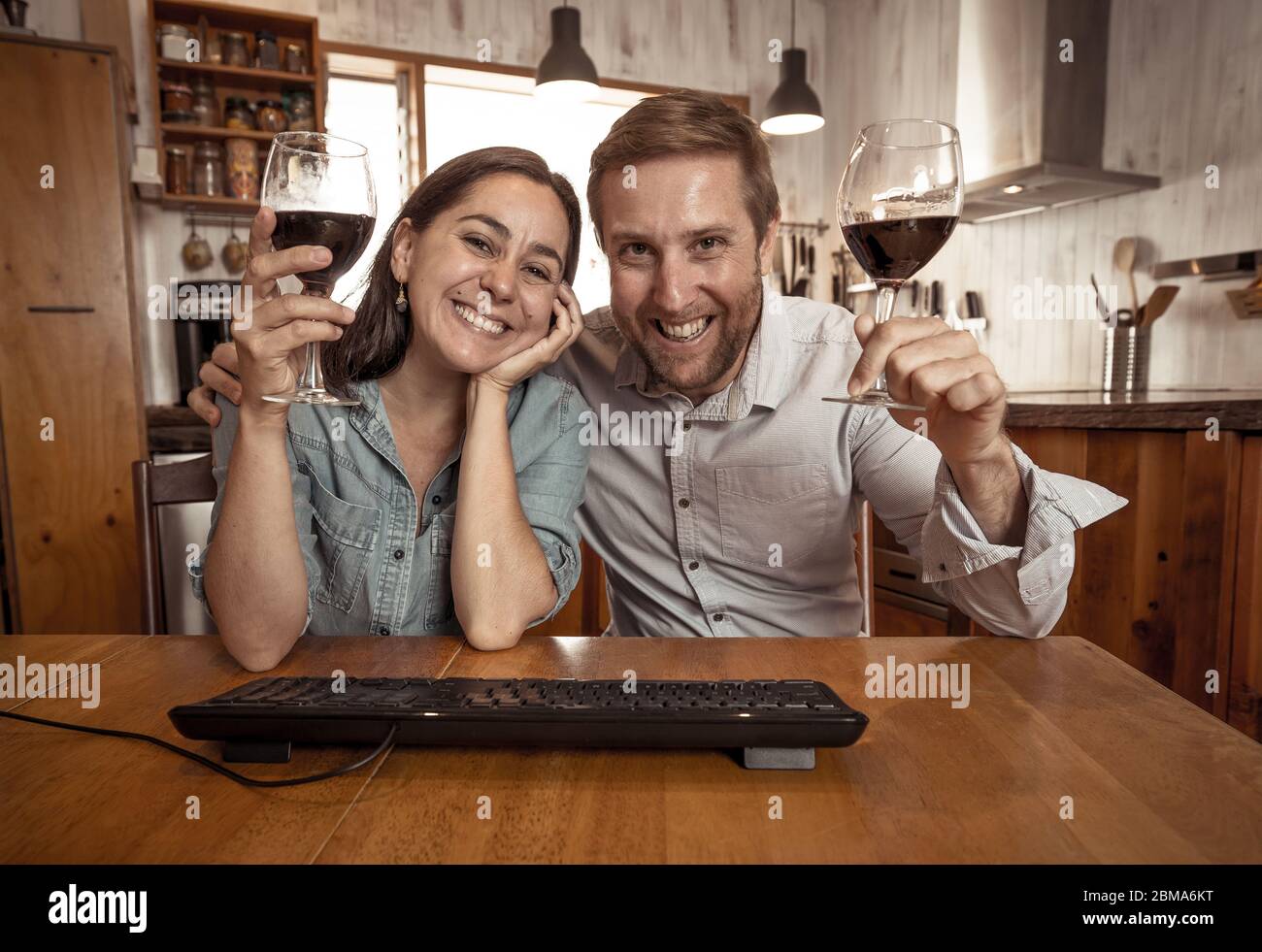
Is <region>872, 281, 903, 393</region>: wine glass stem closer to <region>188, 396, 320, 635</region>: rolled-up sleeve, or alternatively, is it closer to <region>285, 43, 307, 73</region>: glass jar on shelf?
<region>188, 396, 320, 635</region>: rolled-up sleeve

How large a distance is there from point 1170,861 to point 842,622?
2.90ft

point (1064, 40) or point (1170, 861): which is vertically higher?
point (1064, 40)

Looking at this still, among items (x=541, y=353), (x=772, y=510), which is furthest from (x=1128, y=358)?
(x=541, y=353)

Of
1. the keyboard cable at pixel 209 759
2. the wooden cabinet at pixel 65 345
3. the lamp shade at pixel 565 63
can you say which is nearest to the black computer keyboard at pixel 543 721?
the keyboard cable at pixel 209 759

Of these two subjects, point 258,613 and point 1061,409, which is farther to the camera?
point 1061,409

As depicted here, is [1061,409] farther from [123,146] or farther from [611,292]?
[123,146]

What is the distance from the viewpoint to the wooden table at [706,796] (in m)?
0.52

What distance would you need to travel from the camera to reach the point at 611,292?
1.37 m

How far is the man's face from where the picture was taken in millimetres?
1280

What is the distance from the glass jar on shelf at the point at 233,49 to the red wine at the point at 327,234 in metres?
2.97

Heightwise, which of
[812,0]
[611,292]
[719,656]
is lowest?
[719,656]

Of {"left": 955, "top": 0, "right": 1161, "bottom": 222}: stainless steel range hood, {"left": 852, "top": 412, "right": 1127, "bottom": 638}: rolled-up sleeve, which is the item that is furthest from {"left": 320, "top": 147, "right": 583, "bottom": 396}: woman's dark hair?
{"left": 955, "top": 0, "right": 1161, "bottom": 222}: stainless steel range hood
